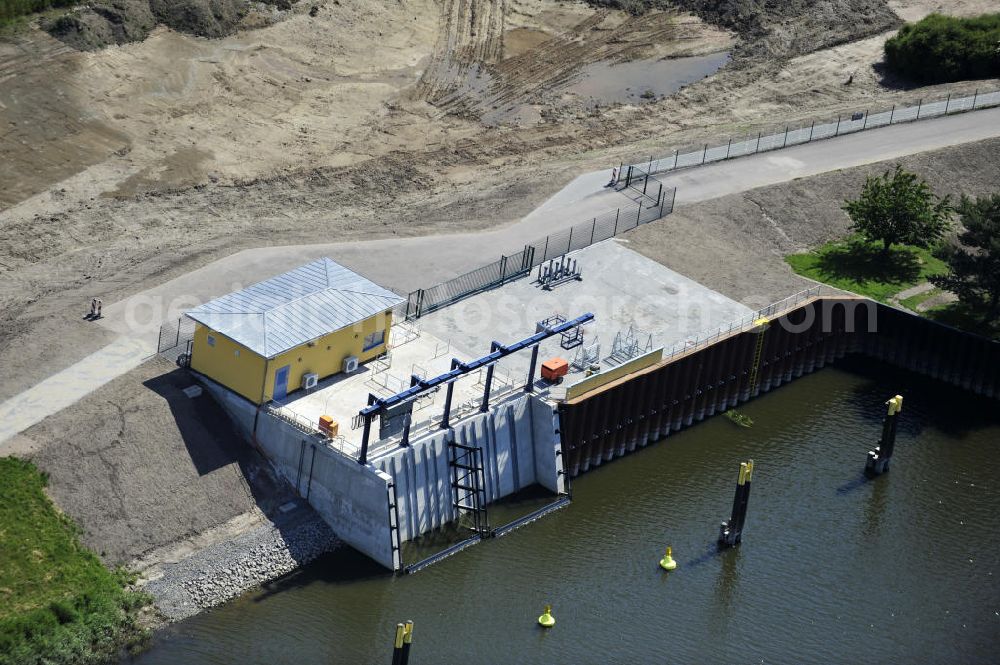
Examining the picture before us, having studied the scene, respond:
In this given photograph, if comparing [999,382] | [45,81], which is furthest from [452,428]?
[45,81]

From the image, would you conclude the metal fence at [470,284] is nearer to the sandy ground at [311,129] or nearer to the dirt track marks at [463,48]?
the sandy ground at [311,129]

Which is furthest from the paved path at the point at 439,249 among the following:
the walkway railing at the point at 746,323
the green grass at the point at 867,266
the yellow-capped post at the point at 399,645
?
the yellow-capped post at the point at 399,645

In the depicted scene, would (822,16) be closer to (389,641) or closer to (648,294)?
(648,294)

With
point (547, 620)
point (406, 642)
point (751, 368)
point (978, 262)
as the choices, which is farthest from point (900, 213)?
point (406, 642)

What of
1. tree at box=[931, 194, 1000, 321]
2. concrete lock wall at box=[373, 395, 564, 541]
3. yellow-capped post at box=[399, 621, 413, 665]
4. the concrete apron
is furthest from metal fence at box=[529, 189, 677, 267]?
yellow-capped post at box=[399, 621, 413, 665]

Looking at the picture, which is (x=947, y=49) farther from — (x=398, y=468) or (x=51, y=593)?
(x=51, y=593)

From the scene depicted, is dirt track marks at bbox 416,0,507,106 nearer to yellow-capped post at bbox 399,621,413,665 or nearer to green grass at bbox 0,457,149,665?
green grass at bbox 0,457,149,665
